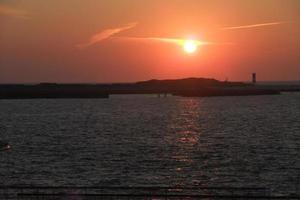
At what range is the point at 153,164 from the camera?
189 ft

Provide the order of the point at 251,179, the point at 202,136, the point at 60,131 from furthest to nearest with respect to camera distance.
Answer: the point at 60,131 < the point at 202,136 < the point at 251,179

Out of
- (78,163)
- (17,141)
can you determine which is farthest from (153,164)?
(17,141)

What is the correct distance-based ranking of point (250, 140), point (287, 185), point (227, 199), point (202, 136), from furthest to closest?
point (202, 136) → point (250, 140) → point (287, 185) → point (227, 199)

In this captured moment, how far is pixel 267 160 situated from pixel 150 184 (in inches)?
750

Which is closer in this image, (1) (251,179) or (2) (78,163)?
(1) (251,179)

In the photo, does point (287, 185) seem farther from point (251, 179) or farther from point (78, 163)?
point (78, 163)

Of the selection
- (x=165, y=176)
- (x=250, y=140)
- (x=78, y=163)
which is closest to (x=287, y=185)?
(x=165, y=176)

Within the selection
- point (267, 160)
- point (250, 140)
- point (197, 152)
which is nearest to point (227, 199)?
point (267, 160)

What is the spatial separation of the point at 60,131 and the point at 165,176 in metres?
60.9

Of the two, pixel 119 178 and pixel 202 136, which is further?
pixel 202 136

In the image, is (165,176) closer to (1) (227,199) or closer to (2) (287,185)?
(2) (287,185)

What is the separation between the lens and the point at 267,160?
60719 millimetres

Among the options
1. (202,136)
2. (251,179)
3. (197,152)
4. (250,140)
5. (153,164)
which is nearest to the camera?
(251,179)

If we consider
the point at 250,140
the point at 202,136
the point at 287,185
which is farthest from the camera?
the point at 202,136
